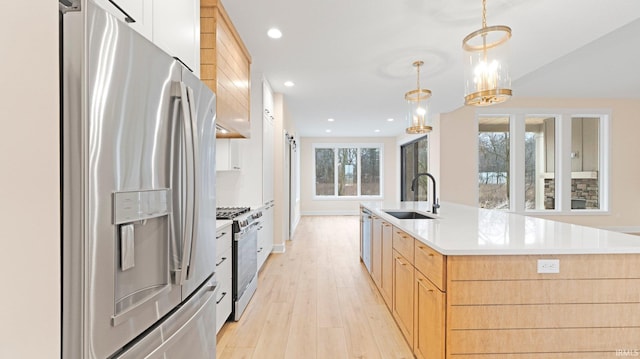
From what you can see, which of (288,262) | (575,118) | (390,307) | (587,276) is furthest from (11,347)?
(575,118)

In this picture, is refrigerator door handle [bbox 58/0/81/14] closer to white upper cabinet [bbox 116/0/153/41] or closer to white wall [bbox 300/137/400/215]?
white upper cabinet [bbox 116/0/153/41]

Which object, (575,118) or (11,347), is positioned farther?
(575,118)

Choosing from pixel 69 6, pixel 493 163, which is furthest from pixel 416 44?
pixel 493 163

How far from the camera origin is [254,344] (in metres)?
2.23

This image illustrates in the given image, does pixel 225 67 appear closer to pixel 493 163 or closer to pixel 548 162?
pixel 493 163

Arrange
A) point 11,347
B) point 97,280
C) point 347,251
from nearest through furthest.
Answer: point 11,347 < point 97,280 < point 347,251

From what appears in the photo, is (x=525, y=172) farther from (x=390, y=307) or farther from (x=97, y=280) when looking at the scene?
(x=97, y=280)

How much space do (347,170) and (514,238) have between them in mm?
8462

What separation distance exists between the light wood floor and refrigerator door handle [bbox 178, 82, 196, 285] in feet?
4.01

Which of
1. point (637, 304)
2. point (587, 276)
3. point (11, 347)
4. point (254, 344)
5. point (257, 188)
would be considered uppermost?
point (257, 188)

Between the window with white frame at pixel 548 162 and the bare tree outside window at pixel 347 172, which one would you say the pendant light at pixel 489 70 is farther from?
the bare tree outside window at pixel 347 172

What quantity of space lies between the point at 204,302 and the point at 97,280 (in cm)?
73

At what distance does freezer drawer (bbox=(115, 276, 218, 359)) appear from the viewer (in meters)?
1.07

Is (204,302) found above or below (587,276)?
below
